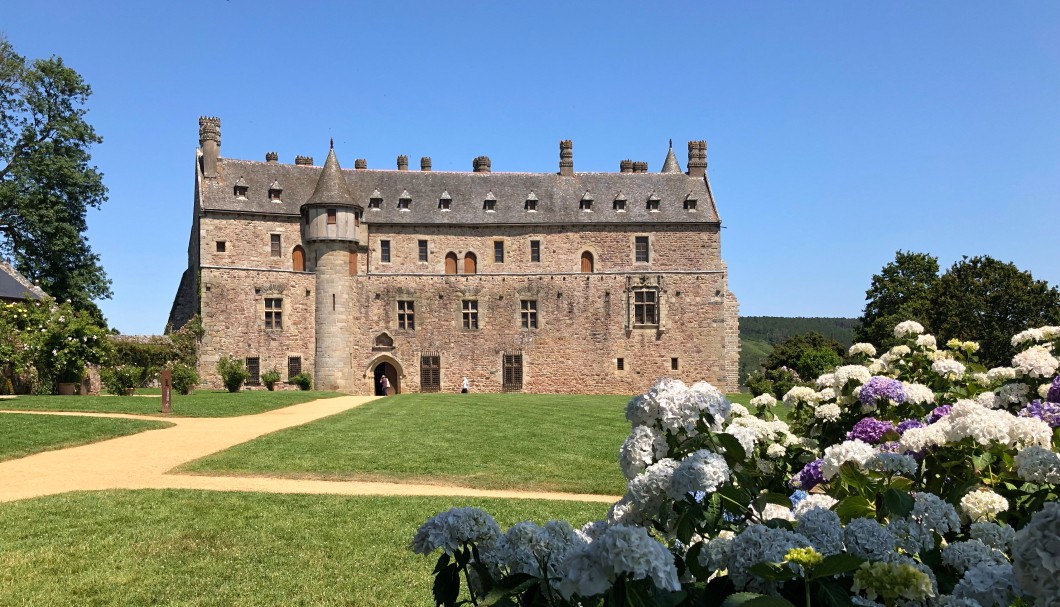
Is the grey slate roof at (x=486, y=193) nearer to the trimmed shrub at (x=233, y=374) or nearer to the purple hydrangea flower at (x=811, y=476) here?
the trimmed shrub at (x=233, y=374)

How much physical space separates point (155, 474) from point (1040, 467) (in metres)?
12.6

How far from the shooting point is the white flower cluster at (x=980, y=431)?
12.6ft

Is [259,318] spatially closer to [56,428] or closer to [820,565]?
[56,428]

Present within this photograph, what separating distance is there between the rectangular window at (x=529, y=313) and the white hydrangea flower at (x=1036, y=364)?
34.6 metres

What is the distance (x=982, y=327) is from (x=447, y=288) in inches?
1052

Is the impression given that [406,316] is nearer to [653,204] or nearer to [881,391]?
[653,204]

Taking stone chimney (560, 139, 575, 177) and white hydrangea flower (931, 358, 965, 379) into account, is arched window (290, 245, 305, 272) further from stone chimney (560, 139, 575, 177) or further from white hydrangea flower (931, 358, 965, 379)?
white hydrangea flower (931, 358, 965, 379)

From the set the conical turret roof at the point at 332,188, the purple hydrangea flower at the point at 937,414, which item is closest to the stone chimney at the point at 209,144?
the conical turret roof at the point at 332,188

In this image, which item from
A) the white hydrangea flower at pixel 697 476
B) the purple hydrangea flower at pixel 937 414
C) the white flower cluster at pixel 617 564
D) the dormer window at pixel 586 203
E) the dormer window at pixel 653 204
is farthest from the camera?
the dormer window at pixel 653 204

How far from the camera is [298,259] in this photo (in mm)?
38688

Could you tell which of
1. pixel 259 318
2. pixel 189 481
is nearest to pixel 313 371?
pixel 259 318

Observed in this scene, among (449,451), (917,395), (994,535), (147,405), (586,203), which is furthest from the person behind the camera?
(586,203)

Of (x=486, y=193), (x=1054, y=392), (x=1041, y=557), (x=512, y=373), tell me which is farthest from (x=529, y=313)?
(x=1041, y=557)

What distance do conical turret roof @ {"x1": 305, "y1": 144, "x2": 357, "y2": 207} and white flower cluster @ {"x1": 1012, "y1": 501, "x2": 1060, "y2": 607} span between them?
1471 inches
